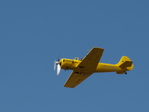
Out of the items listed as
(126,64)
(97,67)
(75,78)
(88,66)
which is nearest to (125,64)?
(126,64)

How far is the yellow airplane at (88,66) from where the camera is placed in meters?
30.8

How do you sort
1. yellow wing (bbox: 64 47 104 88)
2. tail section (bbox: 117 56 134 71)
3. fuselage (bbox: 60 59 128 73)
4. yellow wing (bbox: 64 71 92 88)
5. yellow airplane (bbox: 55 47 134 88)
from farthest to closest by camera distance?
tail section (bbox: 117 56 134 71), yellow wing (bbox: 64 71 92 88), fuselage (bbox: 60 59 128 73), yellow airplane (bbox: 55 47 134 88), yellow wing (bbox: 64 47 104 88)

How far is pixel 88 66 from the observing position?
31828mm

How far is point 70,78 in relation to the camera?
3516cm

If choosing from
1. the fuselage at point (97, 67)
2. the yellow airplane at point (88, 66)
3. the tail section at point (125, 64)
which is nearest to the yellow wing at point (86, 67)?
the yellow airplane at point (88, 66)

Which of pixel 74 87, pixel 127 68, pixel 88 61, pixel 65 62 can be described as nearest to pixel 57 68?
pixel 65 62

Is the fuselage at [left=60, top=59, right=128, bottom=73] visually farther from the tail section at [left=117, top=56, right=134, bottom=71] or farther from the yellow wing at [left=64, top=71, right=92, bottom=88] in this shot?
the yellow wing at [left=64, top=71, right=92, bottom=88]

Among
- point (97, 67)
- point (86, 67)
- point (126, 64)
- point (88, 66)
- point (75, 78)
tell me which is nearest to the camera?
point (88, 66)

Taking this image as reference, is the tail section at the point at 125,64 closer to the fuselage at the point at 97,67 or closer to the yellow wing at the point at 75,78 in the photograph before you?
the fuselage at the point at 97,67

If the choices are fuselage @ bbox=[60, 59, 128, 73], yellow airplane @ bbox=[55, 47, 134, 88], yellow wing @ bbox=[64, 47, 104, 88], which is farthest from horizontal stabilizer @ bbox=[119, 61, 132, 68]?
yellow wing @ bbox=[64, 47, 104, 88]

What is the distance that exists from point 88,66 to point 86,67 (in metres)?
0.24

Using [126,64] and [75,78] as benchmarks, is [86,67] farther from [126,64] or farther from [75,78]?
[126,64]

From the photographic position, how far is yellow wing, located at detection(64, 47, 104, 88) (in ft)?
99.3

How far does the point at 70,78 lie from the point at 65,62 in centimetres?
411
